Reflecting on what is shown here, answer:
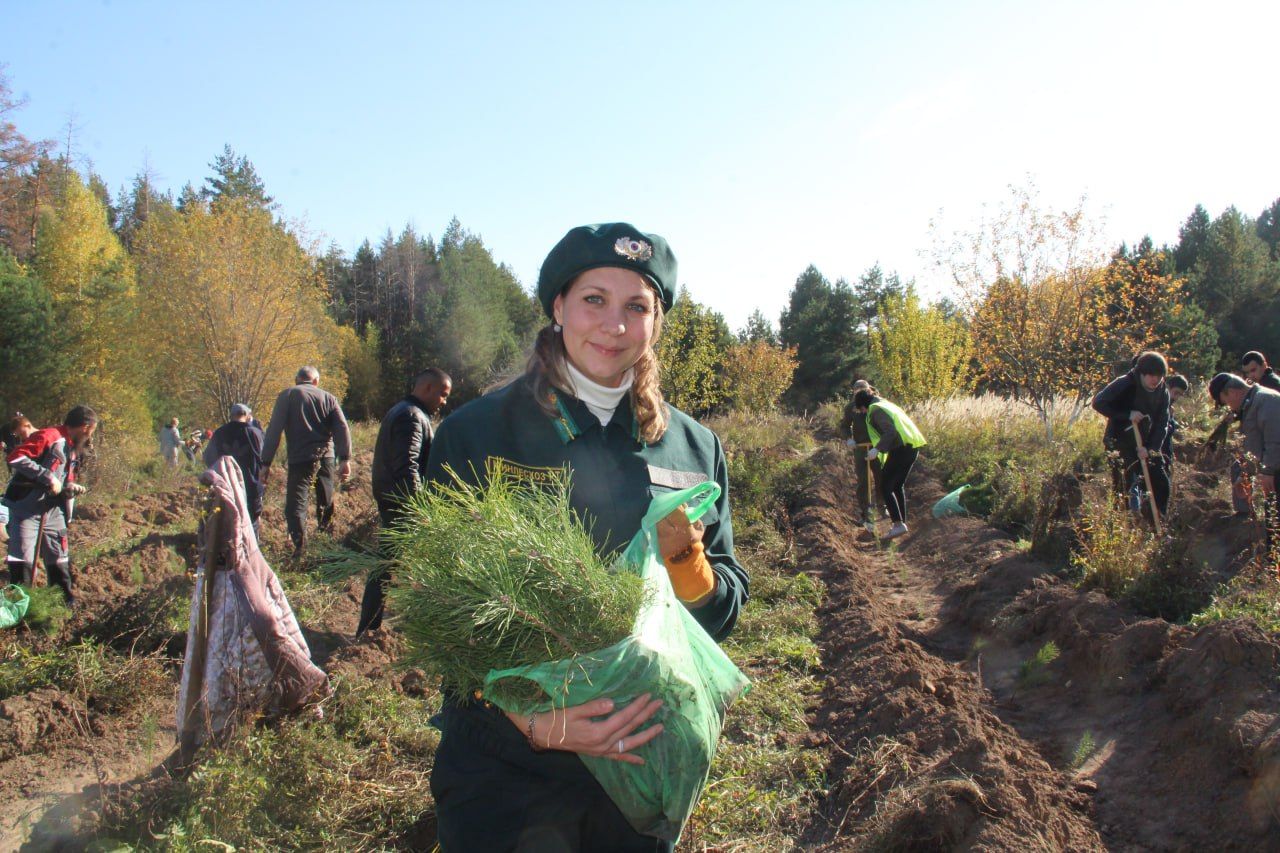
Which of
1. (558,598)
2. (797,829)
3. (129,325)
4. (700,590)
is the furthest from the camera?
(129,325)

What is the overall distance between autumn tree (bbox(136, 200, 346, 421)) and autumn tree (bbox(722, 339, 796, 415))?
47.0ft

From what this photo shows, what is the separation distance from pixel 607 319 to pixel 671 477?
1.42 feet

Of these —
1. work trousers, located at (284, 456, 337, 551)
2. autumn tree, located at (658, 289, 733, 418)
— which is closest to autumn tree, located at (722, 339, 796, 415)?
autumn tree, located at (658, 289, 733, 418)

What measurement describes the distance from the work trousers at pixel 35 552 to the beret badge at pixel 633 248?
634 centimetres

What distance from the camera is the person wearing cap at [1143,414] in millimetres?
7660

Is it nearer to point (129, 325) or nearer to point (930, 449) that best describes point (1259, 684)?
point (930, 449)

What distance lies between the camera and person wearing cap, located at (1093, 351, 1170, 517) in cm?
766

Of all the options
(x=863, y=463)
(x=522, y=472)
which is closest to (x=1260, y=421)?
(x=863, y=463)

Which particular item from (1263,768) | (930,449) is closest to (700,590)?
(1263,768)

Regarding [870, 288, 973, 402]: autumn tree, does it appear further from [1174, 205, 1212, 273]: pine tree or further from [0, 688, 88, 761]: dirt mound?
[1174, 205, 1212, 273]: pine tree

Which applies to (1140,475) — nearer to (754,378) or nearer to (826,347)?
(754,378)

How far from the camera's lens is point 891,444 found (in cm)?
871

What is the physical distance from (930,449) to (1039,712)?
11579 millimetres

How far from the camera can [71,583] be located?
667cm
